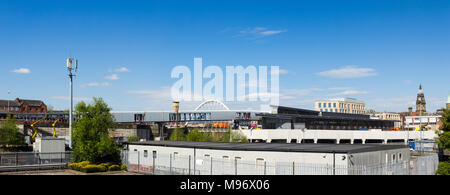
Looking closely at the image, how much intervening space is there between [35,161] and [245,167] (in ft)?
82.9

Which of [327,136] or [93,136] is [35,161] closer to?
[93,136]

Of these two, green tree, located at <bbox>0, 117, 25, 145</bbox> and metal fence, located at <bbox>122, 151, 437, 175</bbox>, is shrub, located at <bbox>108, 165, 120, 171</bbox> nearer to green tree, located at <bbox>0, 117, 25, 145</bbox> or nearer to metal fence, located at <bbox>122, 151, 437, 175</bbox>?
metal fence, located at <bbox>122, 151, 437, 175</bbox>

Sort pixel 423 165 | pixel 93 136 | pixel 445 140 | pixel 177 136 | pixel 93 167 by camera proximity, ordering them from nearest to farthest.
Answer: pixel 423 165 < pixel 445 140 < pixel 93 167 < pixel 93 136 < pixel 177 136

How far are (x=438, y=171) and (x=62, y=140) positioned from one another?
1611 inches

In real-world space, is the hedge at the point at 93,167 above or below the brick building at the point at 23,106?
below

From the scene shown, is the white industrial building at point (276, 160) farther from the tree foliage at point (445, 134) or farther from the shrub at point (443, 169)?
the tree foliage at point (445, 134)

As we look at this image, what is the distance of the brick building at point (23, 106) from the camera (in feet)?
509

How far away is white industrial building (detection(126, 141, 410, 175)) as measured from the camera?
87.9ft

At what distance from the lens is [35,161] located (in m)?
42.3

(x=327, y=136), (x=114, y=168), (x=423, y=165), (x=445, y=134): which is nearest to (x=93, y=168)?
(x=114, y=168)

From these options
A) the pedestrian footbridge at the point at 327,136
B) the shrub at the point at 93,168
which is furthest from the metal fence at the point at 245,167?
the pedestrian footbridge at the point at 327,136

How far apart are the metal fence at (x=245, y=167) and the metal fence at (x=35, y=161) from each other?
789 cm
